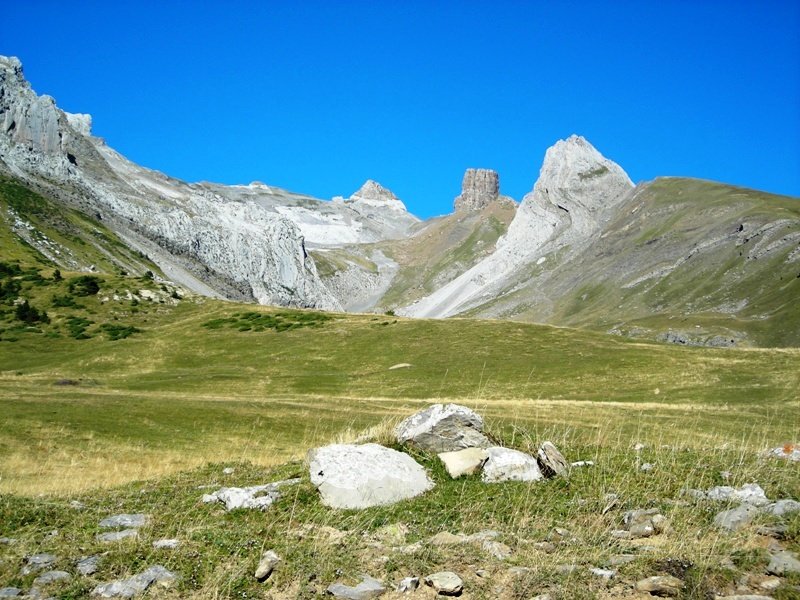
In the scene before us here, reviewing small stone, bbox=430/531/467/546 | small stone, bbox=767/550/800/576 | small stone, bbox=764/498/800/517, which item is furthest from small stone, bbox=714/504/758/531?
small stone, bbox=430/531/467/546

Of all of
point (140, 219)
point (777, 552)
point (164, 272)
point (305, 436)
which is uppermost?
point (140, 219)

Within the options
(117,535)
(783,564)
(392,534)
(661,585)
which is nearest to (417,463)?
(392,534)

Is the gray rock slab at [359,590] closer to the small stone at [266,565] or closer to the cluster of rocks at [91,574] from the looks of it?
the small stone at [266,565]

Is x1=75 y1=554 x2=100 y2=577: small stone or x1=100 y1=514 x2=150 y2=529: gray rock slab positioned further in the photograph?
x1=100 y1=514 x2=150 y2=529: gray rock slab

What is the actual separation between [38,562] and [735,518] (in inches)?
415

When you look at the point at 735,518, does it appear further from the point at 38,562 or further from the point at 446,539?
the point at 38,562

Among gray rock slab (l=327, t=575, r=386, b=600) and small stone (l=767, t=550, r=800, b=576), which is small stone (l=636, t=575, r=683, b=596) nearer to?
small stone (l=767, t=550, r=800, b=576)

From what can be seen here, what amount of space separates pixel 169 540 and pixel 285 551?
6.69ft

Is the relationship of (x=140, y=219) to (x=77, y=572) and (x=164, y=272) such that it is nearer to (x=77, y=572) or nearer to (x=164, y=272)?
(x=164, y=272)

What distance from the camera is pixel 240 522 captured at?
11.8m

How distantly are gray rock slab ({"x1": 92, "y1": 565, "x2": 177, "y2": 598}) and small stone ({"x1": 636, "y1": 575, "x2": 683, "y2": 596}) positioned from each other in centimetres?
623

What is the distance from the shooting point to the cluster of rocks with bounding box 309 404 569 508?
1266cm

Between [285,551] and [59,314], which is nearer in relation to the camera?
[285,551]

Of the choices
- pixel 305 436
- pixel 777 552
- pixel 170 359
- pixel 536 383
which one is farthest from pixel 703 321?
pixel 777 552
